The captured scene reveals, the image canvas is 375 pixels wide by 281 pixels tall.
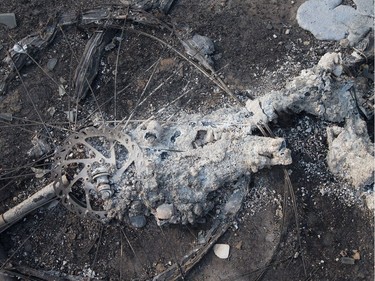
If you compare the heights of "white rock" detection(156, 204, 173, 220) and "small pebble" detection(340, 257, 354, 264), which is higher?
"white rock" detection(156, 204, 173, 220)

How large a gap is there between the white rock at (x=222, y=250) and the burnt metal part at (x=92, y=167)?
789 millimetres

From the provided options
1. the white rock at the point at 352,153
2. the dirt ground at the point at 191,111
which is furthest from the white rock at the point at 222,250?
the white rock at the point at 352,153

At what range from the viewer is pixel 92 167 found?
3.64 meters

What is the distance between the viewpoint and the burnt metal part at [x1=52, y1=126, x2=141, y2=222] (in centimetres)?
357

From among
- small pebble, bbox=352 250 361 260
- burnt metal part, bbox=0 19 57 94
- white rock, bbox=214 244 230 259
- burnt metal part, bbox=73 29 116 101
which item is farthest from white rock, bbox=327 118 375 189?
burnt metal part, bbox=0 19 57 94

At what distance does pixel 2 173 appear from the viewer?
3.79m

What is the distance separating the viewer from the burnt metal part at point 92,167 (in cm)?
357

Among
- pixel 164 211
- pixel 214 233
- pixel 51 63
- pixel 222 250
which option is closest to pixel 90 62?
pixel 51 63

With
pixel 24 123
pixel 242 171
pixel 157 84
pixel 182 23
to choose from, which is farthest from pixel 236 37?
pixel 24 123

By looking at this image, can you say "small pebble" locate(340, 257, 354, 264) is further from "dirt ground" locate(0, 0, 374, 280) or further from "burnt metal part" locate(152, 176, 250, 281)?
"burnt metal part" locate(152, 176, 250, 281)

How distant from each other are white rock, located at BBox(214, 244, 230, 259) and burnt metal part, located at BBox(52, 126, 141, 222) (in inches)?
31.1

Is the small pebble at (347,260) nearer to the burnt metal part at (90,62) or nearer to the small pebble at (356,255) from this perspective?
the small pebble at (356,255)

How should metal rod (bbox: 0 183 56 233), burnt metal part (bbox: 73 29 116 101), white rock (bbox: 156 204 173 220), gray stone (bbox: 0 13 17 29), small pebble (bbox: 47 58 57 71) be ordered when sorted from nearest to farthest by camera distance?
white rock (bbox: 156 204 173 220) → metal rod (bbox: 0 183 56 233) → burnt metal part (bbox: 73 29 116 101) → small pebble (bbox: 47 58 57 71) → gray stone (bbox: 0 13 17 29)

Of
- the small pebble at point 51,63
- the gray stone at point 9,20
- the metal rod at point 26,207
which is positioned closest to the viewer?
the metal rod at point 26,207
